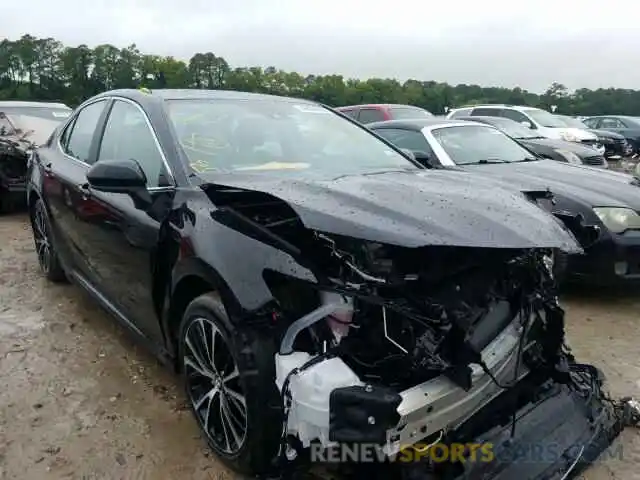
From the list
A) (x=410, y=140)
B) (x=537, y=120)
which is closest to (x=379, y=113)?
(x=537, y=120)

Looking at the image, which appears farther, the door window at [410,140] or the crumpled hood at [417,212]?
the door window at [410,140]

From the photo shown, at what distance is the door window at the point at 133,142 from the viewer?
291 cm

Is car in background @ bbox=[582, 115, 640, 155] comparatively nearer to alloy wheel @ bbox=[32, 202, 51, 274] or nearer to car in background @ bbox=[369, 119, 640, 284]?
car in background @ bbox=[369, 119, 640, 284]

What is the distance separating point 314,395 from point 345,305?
35 cm

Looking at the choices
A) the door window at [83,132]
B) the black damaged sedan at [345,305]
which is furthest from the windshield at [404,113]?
the black damaged sedan at [345,305]

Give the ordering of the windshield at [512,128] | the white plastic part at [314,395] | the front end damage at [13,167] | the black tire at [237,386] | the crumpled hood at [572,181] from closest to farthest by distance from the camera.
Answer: the white plastic part at [314,395], the black tire at [237,386], the crumpled hood at [572,181], the front end damage at [13,167], the windshield at [512,128]

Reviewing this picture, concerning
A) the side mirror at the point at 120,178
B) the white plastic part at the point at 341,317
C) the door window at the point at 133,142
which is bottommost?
the white plastic part at the point at 341,317

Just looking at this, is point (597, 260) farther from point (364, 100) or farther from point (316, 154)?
point (364, 100)

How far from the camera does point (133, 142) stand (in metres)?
3.23

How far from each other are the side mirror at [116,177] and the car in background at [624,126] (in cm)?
2141

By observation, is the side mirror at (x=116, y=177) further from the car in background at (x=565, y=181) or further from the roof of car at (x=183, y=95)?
the car in background at (x=565, y=181)

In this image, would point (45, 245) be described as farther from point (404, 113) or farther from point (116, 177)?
point (404, 113)

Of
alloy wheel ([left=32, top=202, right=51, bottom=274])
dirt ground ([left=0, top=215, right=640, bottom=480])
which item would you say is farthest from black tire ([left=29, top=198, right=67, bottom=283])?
dirt ground ([left=0, top=215, right=640, bottom=480])

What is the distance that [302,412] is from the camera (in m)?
1.98
